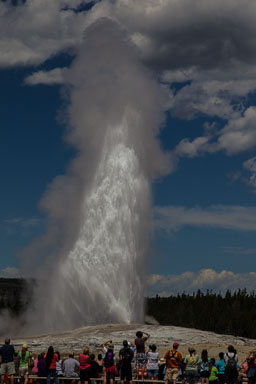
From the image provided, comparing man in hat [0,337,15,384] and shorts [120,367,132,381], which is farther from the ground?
man in hat [0,337,15,384]

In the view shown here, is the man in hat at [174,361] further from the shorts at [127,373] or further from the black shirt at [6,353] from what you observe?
the black shirt at [6,353]

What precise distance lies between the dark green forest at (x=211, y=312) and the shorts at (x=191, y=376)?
71761mm

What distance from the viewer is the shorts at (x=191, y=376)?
19.2 m

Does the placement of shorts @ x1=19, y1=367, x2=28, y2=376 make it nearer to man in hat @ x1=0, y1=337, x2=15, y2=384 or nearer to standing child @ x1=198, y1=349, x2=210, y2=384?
man in hat @ x1=0, y1=337, x2=15, y2=384

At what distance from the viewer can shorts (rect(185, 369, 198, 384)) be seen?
19.2 meters

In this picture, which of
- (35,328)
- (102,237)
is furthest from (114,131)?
(35,328)

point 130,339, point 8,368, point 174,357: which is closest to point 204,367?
point 174,357

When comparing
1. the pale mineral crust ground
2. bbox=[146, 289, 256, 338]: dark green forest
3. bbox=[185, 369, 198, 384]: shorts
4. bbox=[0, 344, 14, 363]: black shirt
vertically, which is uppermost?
bbox=[146, 289, 256, 338]: dark green forest

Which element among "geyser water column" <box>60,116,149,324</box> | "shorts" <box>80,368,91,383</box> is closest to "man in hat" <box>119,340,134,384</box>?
"shorts" <box>80,368,91,383</box>

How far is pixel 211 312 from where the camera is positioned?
9888 cm

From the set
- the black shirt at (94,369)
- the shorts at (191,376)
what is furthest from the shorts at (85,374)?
the shorts at (191,376)

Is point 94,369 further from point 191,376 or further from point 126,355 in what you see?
point 191,376

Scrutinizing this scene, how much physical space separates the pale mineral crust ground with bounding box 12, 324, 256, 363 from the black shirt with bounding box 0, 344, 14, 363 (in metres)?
14.9

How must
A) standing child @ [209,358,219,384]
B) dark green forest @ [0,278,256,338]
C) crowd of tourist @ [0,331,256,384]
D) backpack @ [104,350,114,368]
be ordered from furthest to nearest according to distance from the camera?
dark green forest @ [0,278,256,338], standing child @ [209,358,219,384], backpack @ [104,350,114,368], crowd of tourist @ [0,331,256,384]
